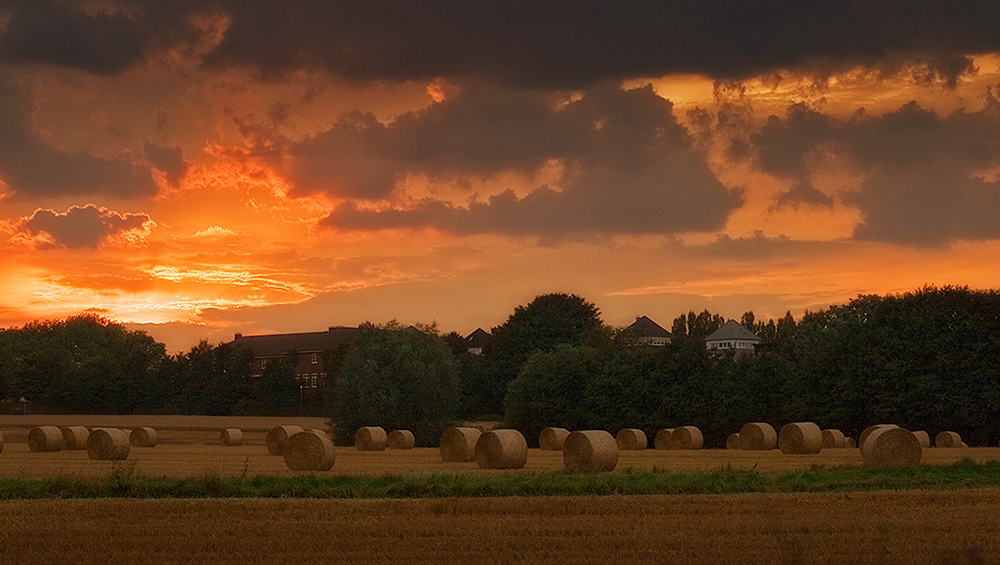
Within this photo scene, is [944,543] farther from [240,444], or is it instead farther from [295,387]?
[295,387]

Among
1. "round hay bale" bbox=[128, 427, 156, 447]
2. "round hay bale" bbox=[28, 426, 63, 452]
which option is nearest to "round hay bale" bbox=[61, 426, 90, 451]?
"round hay bale" bbox=[28, 426, 63, 452]

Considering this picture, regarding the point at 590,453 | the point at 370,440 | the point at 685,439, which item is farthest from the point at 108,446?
the point at 685,439

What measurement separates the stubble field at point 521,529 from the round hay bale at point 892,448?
10371 millimetres

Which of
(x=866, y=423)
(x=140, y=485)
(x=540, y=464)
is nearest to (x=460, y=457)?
(x=540, y=464)

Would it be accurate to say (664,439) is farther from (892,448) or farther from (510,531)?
(510,531)

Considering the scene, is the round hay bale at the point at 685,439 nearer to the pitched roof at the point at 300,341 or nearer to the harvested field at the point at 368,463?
the harvested field at the point at 368,463

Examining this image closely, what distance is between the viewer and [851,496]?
2133cm

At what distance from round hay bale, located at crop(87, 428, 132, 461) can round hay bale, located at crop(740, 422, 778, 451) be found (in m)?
25.5

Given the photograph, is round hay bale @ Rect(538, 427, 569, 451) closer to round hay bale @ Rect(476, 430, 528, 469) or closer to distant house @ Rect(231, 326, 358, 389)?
round hay bale @ Rect(476, 430, 528, 469)

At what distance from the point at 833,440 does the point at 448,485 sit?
32.1 meters

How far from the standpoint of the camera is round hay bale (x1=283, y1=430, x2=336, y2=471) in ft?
108

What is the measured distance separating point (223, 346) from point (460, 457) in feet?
235

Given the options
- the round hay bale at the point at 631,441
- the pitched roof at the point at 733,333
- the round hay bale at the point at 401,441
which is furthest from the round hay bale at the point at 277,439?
the pitched roof at the point at 733,333

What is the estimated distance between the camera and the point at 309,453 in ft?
108
